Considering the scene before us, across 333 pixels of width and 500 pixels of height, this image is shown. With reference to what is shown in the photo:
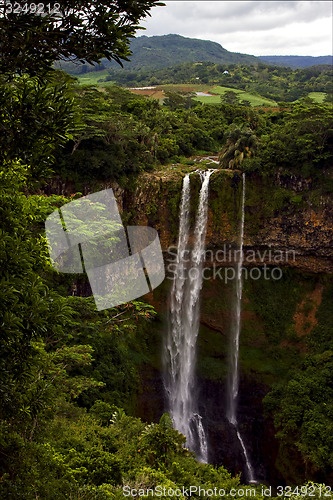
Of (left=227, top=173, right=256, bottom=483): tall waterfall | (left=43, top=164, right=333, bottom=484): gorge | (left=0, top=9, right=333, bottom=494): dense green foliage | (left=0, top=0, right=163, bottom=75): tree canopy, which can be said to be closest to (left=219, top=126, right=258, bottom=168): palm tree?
(left=0, top=9, right=333, bottom=494): dense green foliage

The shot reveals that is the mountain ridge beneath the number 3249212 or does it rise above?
above

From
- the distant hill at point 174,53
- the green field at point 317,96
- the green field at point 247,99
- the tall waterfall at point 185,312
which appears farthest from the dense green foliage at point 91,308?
the distant hill at point 174,53

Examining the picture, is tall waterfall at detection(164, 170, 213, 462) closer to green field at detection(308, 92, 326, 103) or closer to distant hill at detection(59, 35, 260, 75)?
green field at detection(308, 92, 326, 103)

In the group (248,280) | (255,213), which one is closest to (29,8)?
(255,213)

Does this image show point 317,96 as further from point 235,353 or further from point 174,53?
point 174,53

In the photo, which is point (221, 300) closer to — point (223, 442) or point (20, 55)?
point (223, 442)

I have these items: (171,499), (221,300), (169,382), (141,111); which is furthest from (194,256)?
(171,499)

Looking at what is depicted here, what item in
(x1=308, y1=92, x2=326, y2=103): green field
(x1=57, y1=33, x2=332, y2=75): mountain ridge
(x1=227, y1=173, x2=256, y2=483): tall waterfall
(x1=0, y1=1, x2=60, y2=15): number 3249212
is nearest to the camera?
(x1=0, y1=1, x2=60, y2=15): number 3249212
